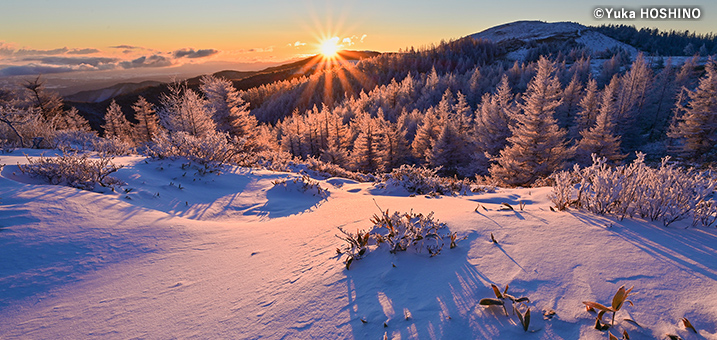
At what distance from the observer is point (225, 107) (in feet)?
78.6

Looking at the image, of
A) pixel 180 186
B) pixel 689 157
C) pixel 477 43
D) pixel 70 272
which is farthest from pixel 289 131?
pixel 477 43

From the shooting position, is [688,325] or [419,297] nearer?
[688,325]

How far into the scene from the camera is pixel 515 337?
62.9 inches

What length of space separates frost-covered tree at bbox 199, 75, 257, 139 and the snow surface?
21666 millimetres

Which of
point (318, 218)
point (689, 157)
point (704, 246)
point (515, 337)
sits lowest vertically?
point (689, 157)

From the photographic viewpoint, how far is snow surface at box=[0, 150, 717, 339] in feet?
5.76

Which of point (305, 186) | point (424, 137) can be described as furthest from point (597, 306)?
point (424, 137)

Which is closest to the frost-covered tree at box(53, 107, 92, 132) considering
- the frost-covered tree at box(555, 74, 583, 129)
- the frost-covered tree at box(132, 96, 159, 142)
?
the frost-covered tree at box(132, 96, 159, 142)

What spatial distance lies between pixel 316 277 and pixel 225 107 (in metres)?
24.8

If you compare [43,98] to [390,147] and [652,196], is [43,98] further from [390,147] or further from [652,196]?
[652,196]

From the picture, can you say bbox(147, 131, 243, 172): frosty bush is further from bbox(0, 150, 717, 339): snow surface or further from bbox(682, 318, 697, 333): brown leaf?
bbox(682, 318, 697, 333): brown leaf

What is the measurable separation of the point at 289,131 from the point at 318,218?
35970mm

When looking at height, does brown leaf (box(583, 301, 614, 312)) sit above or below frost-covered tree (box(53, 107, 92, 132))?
above

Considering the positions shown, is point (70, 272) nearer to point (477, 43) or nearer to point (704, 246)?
point (704, 246)
